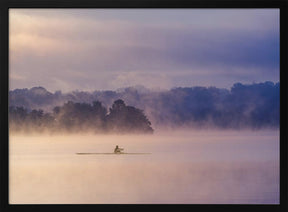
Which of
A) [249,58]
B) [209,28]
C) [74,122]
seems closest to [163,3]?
[209,28]

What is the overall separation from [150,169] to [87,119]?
1.49 ft

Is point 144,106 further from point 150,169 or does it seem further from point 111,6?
point 111,6

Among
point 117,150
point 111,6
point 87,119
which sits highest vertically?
point 111,6

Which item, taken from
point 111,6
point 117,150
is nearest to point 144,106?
point 117,150

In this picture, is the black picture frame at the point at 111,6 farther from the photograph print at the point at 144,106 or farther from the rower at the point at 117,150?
the rower at the point at 117,150

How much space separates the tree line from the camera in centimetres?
342

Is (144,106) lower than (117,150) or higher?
higher

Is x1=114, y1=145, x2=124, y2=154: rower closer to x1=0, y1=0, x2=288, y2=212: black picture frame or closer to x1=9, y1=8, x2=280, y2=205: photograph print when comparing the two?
x1=9, y1=8, x2=280, y2=205: photograph print

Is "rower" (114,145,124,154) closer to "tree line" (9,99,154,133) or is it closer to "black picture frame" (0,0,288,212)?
"tree line" (9,99,154,133)

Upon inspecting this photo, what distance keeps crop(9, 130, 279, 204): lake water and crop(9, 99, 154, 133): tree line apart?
0.05 metres

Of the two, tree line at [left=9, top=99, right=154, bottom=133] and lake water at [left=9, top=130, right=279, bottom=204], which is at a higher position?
tree line at [left=9, top=99, right=154, bottom=133]

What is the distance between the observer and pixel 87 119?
3.43m

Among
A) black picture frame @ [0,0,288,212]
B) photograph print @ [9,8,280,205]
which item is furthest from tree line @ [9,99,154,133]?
black picture frame @ [0,0,288,212]

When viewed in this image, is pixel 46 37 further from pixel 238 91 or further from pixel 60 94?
pixel 238 91
